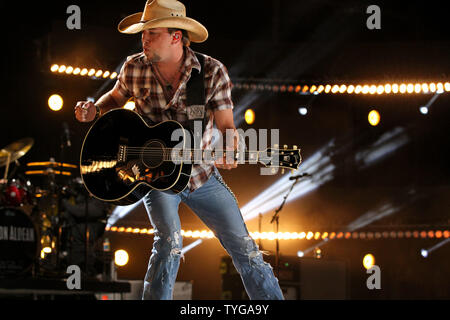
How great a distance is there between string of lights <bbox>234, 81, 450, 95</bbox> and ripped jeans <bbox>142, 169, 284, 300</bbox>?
558cm

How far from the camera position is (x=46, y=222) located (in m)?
7.32

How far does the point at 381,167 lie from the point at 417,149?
60 centimetres

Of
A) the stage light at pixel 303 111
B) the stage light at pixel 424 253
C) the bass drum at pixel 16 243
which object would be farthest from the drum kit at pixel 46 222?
the stage light at pixel 424 253

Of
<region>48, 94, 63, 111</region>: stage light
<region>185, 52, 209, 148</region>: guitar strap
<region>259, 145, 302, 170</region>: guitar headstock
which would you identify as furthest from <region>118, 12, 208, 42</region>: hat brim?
<region>48, 94, 63, 111</region>: stage light

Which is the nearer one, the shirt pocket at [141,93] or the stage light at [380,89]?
the shirt pocket at [141,93]

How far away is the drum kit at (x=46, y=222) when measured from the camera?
6.31 meters

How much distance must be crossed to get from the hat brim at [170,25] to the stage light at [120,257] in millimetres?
5515

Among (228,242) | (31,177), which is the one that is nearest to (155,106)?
(228,242)

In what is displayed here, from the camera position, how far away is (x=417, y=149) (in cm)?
917

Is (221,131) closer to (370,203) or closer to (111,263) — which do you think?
(111,263)

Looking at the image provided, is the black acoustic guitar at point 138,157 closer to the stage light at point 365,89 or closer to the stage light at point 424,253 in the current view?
the stage light at point 365,89

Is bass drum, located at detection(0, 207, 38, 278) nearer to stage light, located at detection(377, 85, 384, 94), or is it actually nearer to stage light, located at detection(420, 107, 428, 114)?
stage light, located at detection(377, 85, 384, 94)

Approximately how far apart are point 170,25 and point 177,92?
14.9 inches

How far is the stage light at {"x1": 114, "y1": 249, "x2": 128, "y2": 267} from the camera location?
8727mm
